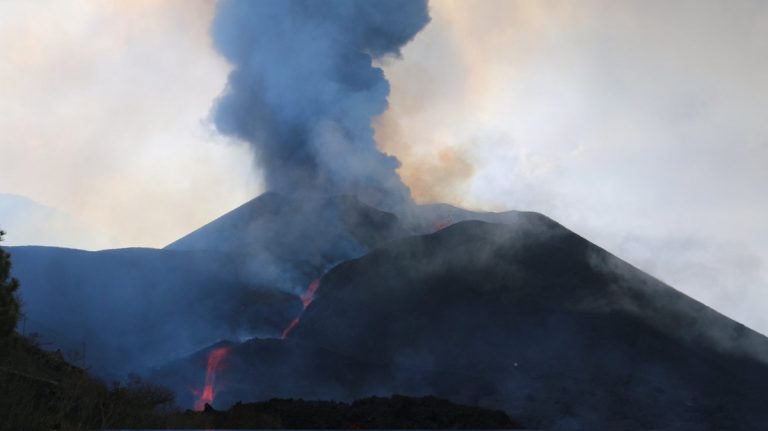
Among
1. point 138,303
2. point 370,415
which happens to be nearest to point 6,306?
point 370,415

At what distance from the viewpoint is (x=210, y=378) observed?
46.3 metres

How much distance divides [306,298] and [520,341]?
1787cm

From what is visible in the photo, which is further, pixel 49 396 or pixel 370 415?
pixel 370 415

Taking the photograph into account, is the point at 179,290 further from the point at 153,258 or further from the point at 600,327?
the point at 600,327

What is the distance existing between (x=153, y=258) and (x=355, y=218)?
17976 mm

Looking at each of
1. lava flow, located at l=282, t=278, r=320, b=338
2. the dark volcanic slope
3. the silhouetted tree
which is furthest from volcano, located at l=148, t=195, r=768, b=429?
the silhouetted tree

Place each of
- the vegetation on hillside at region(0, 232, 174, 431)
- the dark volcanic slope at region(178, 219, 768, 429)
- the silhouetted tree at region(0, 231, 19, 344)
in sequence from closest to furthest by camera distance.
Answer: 1. the vegetation on hillside at region(0, 232, 174, 431)
2. the silhouetted tree at region(0, 231, 19, 344)
3. the dark volcanic slope at region(178, 219, 768, 429)

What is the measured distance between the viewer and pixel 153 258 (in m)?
66.6

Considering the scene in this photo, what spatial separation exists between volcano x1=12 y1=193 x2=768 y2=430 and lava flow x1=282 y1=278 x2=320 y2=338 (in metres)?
0.27

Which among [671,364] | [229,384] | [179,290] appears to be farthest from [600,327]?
[179,290]

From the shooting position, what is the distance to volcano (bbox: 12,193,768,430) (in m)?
43.9

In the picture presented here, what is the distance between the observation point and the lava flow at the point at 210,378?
43.4 metres

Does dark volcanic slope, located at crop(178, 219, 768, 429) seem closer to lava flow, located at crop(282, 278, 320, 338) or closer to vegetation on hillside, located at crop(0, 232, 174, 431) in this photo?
lava flow, located at crop(282, 278, 320, 338)

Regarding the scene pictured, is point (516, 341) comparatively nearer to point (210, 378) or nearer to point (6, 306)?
point (210, 378)
